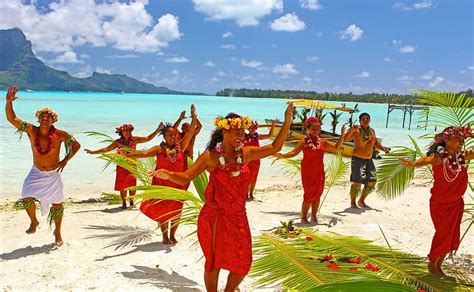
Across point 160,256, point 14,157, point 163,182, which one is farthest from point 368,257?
point 14,157

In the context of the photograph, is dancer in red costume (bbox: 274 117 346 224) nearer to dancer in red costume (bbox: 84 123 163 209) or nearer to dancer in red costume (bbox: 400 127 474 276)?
dancer in red costume (bbox: 400 127 474 276)

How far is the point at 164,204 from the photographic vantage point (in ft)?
17.6

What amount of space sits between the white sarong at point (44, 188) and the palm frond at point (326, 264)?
2.96 metres

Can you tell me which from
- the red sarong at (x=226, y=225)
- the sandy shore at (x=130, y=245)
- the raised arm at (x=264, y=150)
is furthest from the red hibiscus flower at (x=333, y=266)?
the sandy shore at (x=130, y=245)

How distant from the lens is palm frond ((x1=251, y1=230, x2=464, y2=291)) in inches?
105

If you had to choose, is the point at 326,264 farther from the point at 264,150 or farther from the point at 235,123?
the point at 235,123

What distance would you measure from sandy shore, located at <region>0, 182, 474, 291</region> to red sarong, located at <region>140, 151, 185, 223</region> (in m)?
0.40

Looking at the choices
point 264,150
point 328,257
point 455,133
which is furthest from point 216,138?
point 455,133

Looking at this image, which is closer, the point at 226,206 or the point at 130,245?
the point at 226,206

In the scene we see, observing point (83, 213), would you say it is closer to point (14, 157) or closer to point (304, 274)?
point (304, 274)

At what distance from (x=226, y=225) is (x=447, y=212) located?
7.85 feet

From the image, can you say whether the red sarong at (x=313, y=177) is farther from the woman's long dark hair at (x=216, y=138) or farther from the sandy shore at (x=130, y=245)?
the woman's long dark hair at (x=216, y=138)

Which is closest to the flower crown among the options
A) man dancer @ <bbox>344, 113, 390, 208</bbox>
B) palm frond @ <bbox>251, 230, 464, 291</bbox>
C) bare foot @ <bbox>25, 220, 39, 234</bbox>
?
palm frond @ <bbox>251, 230, 464, 291</bbox>

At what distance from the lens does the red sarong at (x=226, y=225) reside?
11.1ft
